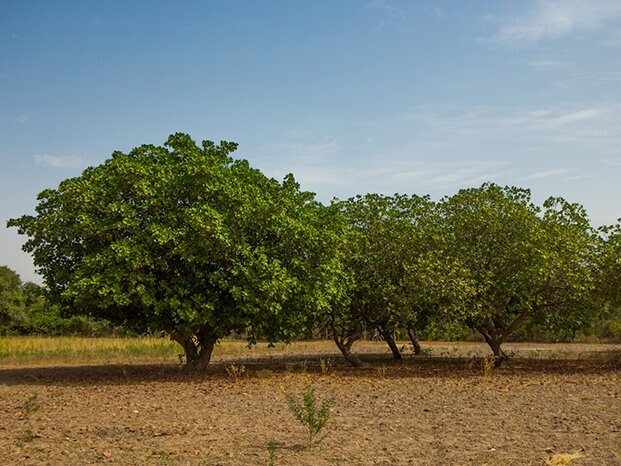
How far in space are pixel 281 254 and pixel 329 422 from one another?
9303mm

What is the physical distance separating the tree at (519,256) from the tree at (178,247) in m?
6.06

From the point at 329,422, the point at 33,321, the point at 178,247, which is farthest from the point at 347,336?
the point at 33,321

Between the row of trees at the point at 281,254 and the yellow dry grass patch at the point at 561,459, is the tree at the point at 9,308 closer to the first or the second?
the row of trees at the point at 281,254

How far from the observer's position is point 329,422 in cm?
1226

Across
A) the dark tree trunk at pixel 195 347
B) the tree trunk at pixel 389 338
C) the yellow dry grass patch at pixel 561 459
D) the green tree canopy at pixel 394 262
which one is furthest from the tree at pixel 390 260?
the yellow dry grass patch at pixel 561 459

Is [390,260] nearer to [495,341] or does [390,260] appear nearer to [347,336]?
[347,336]

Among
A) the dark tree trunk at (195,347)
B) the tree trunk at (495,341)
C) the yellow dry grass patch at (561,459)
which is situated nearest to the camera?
the yellow dry grass patch at (561,459)

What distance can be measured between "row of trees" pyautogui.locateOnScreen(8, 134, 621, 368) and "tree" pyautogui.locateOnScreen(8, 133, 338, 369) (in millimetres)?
50

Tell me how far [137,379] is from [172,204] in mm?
5976

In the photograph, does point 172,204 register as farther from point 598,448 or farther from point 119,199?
point 598,448

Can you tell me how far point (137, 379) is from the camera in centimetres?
2106

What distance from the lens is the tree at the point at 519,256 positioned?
73.2 ft

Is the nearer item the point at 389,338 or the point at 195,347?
the point at 195,347

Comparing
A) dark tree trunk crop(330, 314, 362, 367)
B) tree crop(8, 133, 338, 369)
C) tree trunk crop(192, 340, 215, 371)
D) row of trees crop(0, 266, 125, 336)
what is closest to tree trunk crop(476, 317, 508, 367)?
dark tree trunk crop(330, 314, 362, 367)
